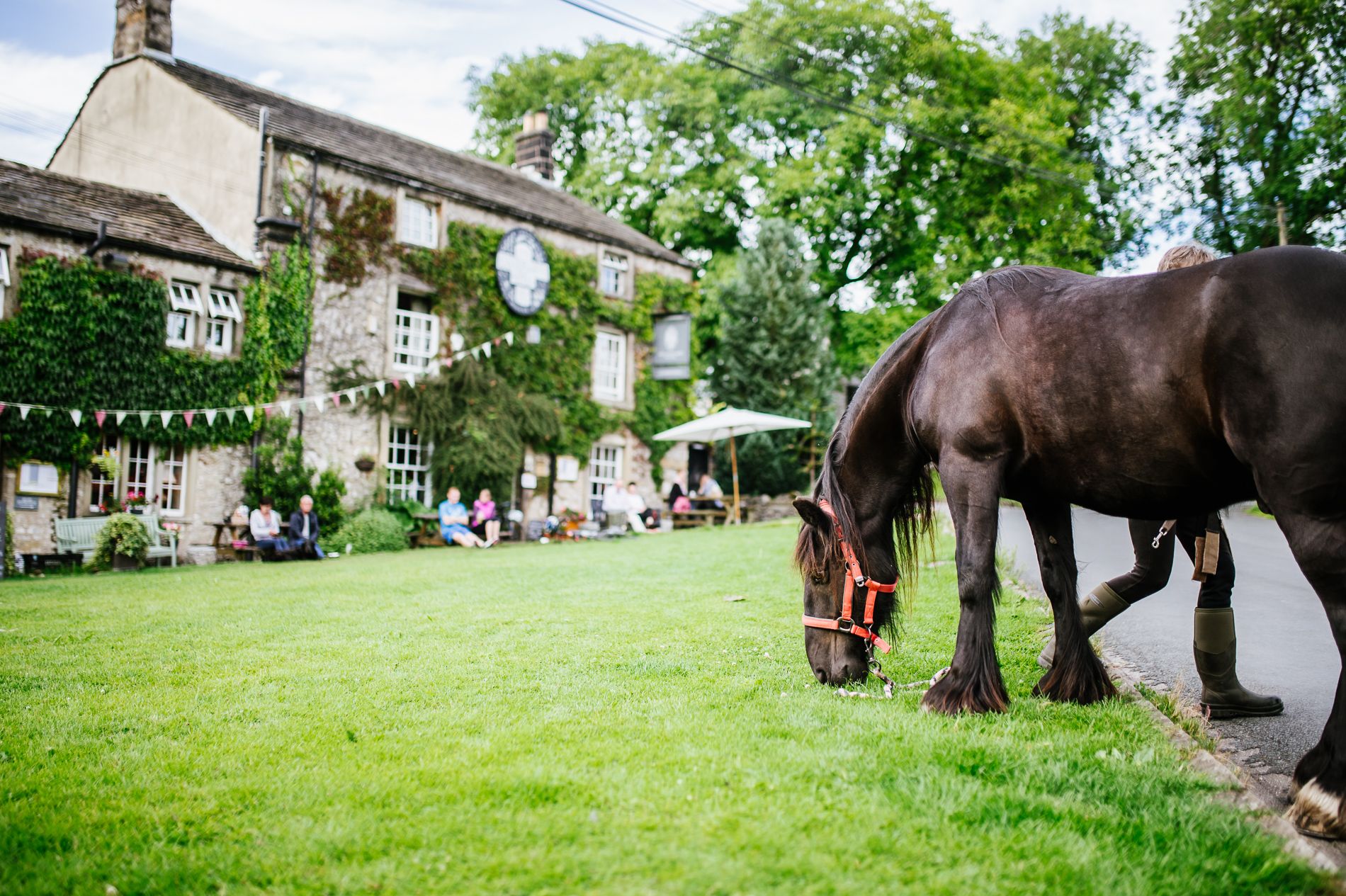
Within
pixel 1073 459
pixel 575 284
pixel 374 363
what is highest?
pixel 575 284

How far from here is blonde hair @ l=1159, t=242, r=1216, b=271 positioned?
484cm

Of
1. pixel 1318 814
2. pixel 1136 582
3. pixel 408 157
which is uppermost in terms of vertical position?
pixel 408 157

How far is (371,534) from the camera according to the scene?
18.1m

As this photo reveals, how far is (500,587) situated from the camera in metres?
10.3

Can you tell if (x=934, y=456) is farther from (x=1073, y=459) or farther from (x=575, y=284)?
(x=575, y=284)

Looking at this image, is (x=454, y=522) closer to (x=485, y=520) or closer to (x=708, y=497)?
(x=485, y=520)

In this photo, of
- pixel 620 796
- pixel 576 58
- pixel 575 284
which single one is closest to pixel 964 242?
pixel 575 284

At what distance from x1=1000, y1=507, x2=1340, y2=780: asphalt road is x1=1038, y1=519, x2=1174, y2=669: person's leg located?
1.57 feet

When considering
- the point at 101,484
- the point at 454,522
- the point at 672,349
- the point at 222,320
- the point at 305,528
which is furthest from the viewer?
the point at 672,349

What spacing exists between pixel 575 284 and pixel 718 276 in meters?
8.60

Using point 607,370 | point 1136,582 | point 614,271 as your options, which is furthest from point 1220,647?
point 614,271

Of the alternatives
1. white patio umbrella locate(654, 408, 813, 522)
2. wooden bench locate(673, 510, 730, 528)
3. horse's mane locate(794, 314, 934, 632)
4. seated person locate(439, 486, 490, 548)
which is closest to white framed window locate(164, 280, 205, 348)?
seated person locate(439, 486, 490, 548)

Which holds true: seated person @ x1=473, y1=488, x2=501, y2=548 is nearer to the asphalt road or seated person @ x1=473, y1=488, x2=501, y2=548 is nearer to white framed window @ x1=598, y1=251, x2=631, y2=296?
white framed window @ x1=598, y1=251, x2=631, y2=296

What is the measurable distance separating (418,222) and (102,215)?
6349mm
